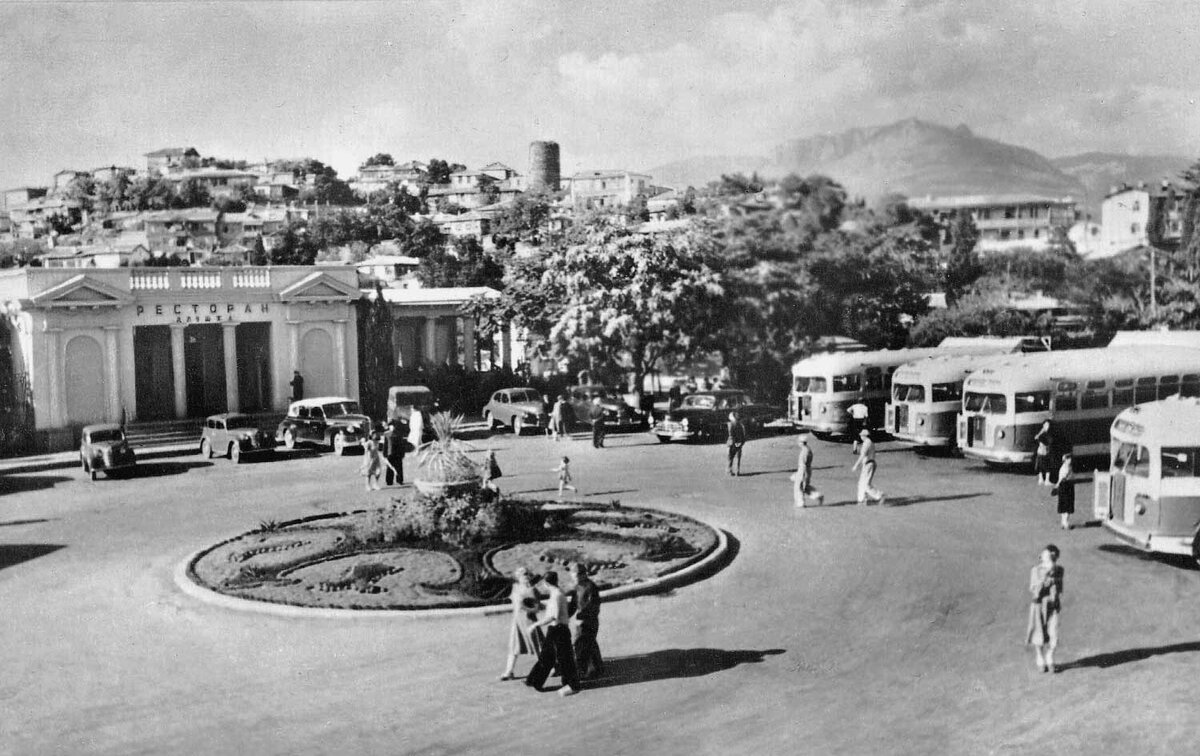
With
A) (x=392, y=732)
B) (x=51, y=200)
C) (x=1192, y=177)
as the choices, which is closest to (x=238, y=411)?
(x=392, y=732)

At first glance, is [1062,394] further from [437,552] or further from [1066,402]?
[437,552]

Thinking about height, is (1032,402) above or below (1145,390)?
below

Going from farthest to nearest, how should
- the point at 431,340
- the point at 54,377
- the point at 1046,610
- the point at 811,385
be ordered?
the point at 431,340 < the point at 54,377 < the point at 811,385 < the point at 1046,610

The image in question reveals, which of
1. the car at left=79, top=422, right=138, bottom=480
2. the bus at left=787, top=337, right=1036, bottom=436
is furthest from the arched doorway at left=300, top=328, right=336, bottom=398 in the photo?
the bus at left=787, top=337, right=1036, bottom=436

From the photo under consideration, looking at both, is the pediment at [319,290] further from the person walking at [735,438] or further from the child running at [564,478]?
the person walking at [735,438]

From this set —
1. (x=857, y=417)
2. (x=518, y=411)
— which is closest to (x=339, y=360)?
(x=518, y=411)

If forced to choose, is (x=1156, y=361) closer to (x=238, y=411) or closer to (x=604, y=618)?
(x=604, y=618)

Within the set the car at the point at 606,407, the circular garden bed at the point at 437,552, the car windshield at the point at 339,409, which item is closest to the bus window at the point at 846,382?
the car at the point at 606,407
